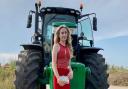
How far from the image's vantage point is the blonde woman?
30.9 feet

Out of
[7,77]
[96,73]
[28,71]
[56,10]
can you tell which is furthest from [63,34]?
[7,77]

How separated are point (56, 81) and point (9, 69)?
53.0ft

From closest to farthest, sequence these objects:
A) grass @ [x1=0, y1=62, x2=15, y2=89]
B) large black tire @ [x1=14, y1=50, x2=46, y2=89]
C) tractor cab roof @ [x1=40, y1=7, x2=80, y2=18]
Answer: large black tire @ [x1=14, y1=50, x2=46, y2=89] → tractor cab roof @ [x1=40, y1=7, x2=80, y2=18] → grass @ [x1=0, y1=62, x2=15, y2=89]

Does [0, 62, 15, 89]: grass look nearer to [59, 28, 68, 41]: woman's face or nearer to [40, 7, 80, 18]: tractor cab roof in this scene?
[40, 7, 80, 18]: tractor cab roof

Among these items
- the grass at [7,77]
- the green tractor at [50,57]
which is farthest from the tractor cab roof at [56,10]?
the grass at [7,77]

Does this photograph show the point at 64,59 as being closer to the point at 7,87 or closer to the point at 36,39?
the point at 36,39

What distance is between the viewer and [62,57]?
9.54 meters

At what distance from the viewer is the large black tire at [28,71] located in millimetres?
11766

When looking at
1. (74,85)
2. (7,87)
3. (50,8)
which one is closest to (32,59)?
(74,85)

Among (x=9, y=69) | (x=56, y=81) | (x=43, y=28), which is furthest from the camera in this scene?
(x=9, y=69)

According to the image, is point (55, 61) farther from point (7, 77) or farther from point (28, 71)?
point (7, 77)

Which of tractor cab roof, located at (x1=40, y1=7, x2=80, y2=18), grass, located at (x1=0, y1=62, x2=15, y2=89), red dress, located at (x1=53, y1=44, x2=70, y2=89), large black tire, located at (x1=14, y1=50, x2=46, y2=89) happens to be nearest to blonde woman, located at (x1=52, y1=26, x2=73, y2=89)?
red dress, located at (x1=53, y1=44, x2=70, y2=89)

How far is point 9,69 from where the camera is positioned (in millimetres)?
25469

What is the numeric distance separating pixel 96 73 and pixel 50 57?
4.01 ft
